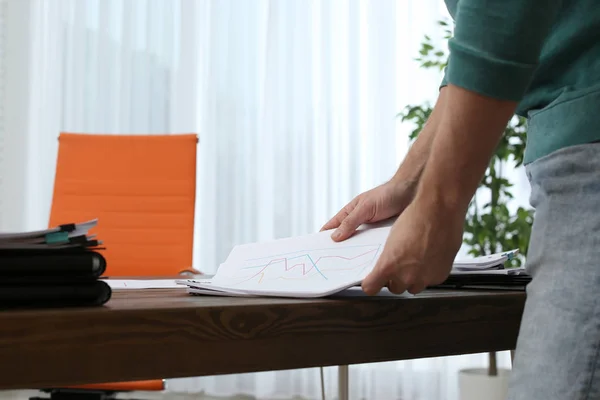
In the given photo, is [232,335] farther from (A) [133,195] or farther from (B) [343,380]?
(A) [133,195]

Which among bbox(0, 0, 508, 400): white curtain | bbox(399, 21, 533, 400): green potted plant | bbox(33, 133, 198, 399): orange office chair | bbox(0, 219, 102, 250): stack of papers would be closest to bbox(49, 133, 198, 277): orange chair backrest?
bbox(33, 133, 198, 399): orange office chair

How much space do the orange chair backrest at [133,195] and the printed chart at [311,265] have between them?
1536 millimetres

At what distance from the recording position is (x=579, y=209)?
0.56m

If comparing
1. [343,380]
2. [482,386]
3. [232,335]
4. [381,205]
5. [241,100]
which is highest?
[241,100]

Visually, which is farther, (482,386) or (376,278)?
(482,386)

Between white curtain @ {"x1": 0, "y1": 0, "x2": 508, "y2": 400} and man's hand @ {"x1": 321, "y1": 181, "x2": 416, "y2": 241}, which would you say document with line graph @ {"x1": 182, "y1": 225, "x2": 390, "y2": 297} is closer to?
man's hand @ {"x1": 321, "y1": 181, "x2": 416, "y2": 241}

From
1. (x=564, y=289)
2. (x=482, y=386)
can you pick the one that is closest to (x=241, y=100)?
(x=482, y=386)

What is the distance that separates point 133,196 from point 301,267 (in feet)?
5.77

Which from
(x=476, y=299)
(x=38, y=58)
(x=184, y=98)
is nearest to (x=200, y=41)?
(x=184, y=98)

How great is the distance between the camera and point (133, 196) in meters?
2.44

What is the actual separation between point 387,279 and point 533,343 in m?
0.14

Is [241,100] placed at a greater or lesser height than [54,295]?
greater

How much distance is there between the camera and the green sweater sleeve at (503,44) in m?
0.55

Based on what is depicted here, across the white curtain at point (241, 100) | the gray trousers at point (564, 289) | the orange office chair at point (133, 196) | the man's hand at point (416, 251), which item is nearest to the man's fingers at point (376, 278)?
the man's hand at point (416, 251)
